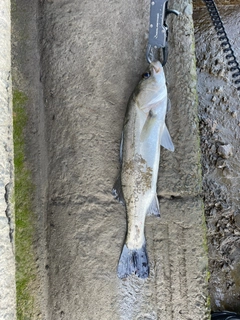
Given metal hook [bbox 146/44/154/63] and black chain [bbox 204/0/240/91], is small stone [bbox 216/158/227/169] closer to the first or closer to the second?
black chain [bbox 204/0/240/91]

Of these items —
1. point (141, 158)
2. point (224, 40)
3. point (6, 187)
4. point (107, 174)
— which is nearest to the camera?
point (6, 187)

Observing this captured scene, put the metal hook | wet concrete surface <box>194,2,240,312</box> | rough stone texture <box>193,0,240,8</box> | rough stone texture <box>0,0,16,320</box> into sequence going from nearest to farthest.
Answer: rough stone texture <box>0,0,16,320</box> < the metal hook < wet concrete surface <box>194,2,240,312</box> < rough stone texture <box>193,0,240,8</box>

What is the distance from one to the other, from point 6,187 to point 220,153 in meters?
1.76

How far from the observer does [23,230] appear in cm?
198

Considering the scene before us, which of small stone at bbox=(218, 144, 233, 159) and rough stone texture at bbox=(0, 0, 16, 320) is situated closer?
rough stone texture at bbox=(0, 0, 16, 320)

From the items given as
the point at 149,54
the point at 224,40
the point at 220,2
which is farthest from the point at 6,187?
the point at 220,2

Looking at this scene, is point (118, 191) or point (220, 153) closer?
point (118, 191)

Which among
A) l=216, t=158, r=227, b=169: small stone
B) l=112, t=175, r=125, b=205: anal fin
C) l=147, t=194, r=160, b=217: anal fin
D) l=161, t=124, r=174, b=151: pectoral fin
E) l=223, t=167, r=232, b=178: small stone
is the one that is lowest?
l=147, t=194, r=160, b=217: anal fin

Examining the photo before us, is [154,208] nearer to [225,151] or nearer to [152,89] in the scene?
[152,89]

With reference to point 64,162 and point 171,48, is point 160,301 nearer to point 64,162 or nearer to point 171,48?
point 64,162

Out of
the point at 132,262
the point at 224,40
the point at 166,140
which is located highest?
the point at 224,40

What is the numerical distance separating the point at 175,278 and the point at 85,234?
0.56m

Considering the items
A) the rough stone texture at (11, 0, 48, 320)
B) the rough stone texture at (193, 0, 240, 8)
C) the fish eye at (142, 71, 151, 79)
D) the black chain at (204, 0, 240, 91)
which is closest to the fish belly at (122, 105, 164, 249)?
the fish eye at (142, 71, 151, 79)

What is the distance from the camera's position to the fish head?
72.6 inches
